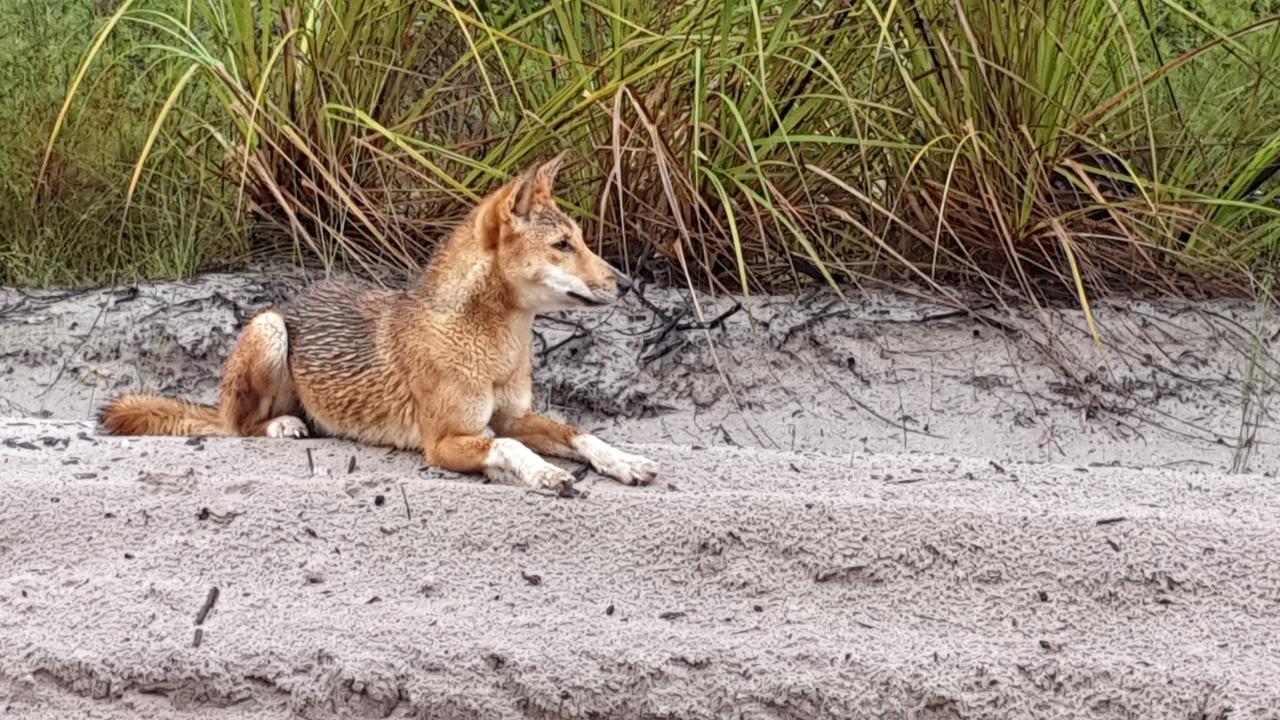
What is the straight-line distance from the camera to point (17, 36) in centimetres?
813

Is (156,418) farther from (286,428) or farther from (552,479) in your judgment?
(552,479)

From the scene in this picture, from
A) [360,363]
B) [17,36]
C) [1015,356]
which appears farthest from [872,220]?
[17,36]

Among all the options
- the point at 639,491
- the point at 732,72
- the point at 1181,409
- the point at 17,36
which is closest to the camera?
the point at 639,491

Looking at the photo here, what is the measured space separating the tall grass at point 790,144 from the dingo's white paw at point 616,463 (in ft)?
4.89

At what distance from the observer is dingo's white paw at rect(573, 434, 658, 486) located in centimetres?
468

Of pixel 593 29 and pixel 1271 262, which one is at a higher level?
pixel 593 29

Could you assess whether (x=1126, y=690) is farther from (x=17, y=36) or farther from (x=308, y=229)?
(x=17, y=36)

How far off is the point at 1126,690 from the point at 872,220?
3.14 metres

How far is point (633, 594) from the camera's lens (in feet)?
13.1

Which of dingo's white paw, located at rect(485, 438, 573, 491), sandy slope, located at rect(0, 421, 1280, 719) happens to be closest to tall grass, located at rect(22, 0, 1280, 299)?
dingo's white paw, located at rect(485, 438, 573, 491)

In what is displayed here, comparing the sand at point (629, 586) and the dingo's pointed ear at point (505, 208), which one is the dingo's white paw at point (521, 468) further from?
the dingo's pointed ear at point (505, 208)

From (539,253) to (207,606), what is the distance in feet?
4.78

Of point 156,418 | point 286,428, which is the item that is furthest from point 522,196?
point 156,418

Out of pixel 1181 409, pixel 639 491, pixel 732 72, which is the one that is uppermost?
pixel 732 72
